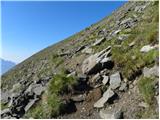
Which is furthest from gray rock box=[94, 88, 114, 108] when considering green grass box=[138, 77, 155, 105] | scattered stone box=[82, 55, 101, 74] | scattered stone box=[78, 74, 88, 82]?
scattered stone box=[82, 55, 101, 74]

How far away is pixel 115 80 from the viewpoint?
14.0 meters

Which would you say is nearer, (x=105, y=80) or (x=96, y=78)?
(x=105, y=80)

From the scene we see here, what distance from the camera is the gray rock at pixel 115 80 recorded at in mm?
13703

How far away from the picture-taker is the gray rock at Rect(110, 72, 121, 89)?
13.7 m

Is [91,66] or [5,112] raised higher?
[91,66]

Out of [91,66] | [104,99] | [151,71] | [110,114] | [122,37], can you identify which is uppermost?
[122,37]

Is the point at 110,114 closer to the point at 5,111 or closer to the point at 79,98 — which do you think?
the point at 79,98

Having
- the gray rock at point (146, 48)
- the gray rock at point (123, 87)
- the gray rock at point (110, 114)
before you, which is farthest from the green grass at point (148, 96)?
the gray rock at point (146, 48)

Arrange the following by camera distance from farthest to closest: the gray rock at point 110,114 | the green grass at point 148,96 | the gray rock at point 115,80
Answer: the gray rock at point 115,80 < the gray rock at point 110,114 < the green grass at point 148,96

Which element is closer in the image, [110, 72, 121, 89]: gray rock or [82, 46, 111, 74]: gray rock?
[110, 72, 121, 89]: gray rock

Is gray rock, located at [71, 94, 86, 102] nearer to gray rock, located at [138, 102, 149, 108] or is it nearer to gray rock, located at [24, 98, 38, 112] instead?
gray rock, located at [24, 98, 38, 112]

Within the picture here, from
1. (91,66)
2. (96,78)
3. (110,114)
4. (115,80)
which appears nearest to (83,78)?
(96,78)

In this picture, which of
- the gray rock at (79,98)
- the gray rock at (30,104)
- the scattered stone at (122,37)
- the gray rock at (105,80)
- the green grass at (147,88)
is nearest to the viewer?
the green grass at (147,88)

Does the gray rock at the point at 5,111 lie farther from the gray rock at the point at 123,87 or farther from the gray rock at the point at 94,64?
the gray rock at the point at 123,87
